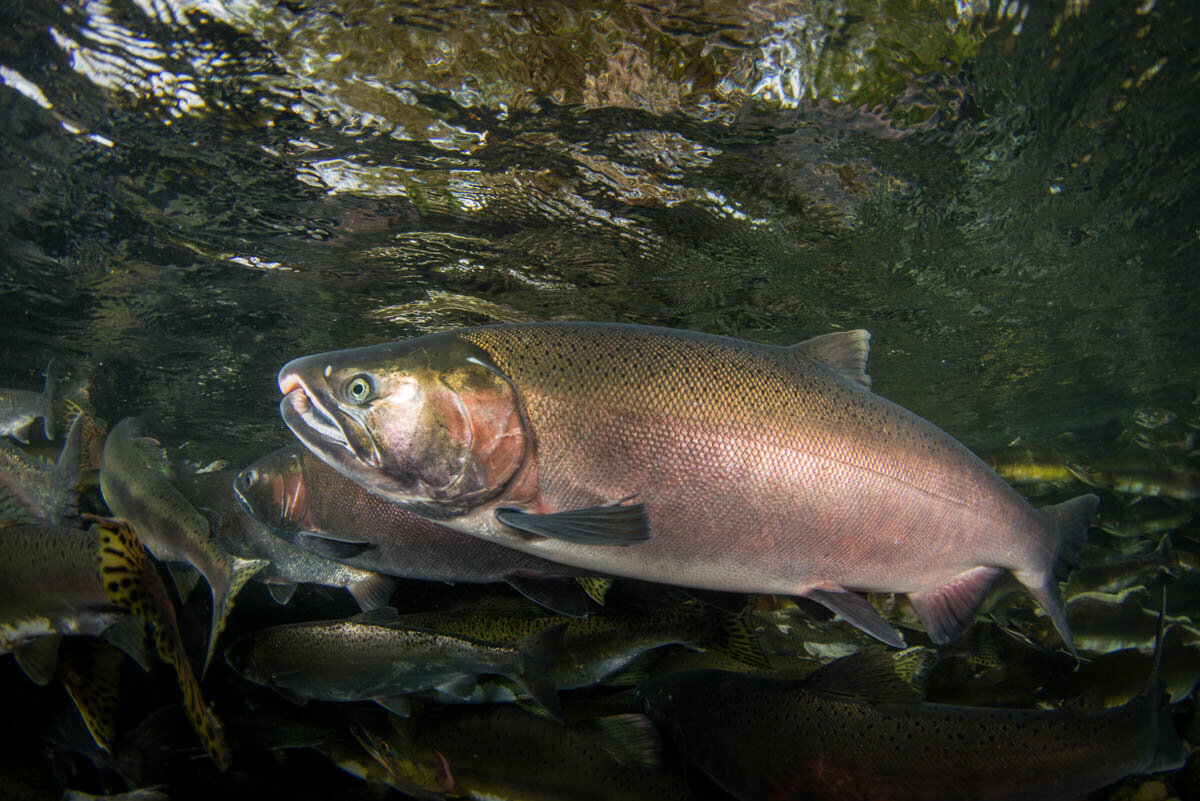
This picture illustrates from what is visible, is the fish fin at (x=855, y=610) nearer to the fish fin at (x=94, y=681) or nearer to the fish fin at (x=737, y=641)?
the fish fin at (x=737, y=641)

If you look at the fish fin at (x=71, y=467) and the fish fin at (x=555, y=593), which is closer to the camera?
the fish fin at (x=555, y=593)

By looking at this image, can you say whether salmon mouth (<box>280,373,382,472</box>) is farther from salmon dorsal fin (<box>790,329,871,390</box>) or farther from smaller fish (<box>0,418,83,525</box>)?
salmon dorsal fin (<box>790,329,871,390</box>)

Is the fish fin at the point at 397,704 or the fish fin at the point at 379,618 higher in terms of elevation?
the fish fin at the point at 379,618

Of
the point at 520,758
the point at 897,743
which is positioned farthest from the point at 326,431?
the point at 897,743

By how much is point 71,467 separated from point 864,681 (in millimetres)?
4506

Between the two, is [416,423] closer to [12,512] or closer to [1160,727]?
[12,512]

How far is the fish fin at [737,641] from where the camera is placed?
2771 millimetres

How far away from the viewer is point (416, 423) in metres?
2.08

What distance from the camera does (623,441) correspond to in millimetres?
2150

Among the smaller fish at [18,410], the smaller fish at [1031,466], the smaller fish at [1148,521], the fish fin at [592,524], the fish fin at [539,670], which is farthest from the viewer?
the smaller fish at [1031,466]

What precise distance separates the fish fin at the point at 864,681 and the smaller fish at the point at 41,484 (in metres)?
4.00

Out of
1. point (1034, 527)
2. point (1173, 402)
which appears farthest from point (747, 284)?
point (1173, 402)

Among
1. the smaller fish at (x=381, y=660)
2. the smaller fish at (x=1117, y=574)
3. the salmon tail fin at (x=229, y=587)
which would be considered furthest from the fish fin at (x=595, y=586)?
the smaller fish at (x=1117, y=574)

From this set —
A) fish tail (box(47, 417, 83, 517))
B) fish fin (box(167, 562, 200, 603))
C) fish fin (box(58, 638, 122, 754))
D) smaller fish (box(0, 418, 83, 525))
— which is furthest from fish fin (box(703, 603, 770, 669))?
fish tail (box(47, 417, 83, 517))
